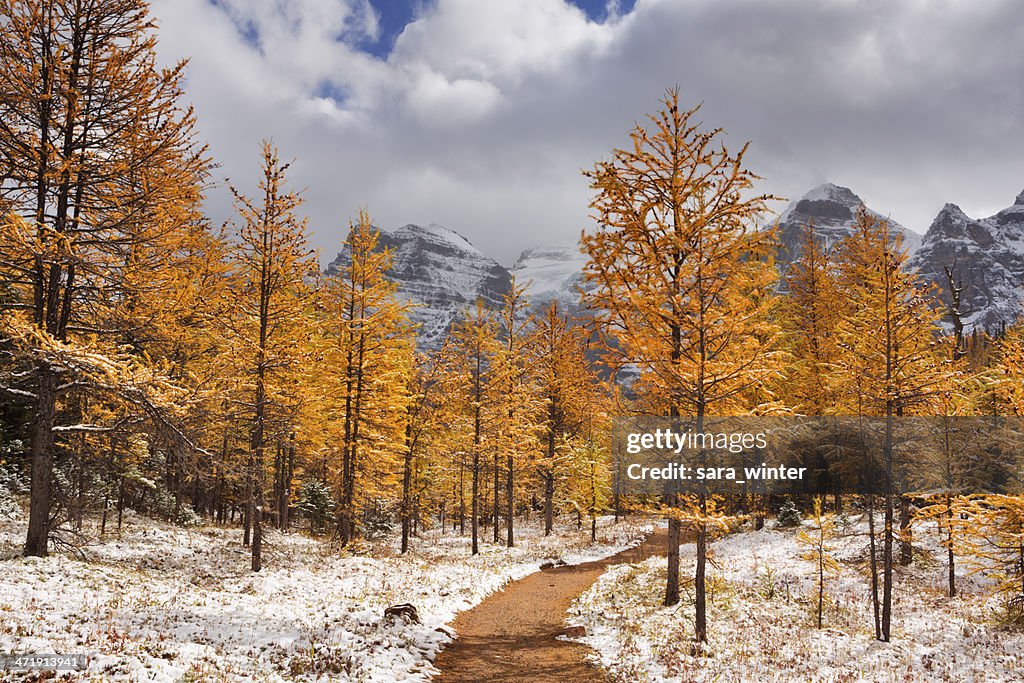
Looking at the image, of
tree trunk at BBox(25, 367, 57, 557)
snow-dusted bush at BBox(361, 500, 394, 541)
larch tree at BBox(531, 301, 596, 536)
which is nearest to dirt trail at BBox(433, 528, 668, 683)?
tree trunk at BBox(25, 367, 57, 557)

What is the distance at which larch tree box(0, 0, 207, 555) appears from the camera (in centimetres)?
1132

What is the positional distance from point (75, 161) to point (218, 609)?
9959 mm

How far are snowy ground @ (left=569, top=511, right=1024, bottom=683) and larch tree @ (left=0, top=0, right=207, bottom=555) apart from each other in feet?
42.8

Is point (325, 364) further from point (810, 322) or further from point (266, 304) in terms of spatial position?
point (810, 322)

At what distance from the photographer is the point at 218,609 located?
456 inches

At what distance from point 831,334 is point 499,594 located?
19289 millimetres

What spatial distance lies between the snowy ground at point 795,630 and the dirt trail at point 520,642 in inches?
24.4

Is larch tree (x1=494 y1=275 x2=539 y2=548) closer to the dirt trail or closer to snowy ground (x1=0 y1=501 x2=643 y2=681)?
snowy ground (x1=0 y1=501 x2=643 y2=681)

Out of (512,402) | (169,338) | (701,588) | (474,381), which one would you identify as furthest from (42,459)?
(512,402)

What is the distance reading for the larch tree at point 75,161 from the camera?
1132 centimetres

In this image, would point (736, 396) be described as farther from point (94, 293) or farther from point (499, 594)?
point (94, 293)

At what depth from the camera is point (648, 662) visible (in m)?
10.7

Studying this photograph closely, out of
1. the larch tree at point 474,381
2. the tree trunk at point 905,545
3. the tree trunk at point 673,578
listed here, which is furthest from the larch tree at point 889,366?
the larch tree at point 474,381

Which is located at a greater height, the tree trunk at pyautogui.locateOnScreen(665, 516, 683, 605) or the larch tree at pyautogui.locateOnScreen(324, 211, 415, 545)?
→ the larch tree at pyautogui.locateOnScreen(324, 211, 415, 545)
